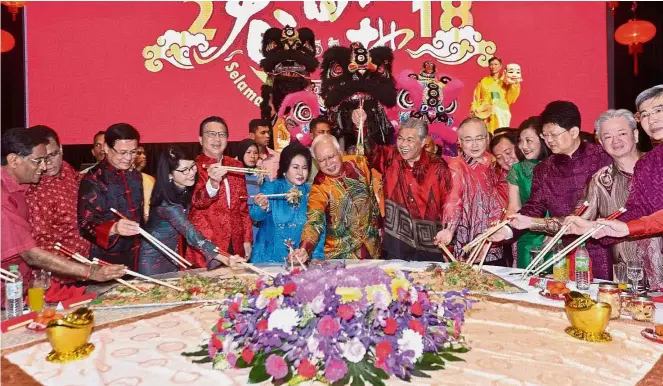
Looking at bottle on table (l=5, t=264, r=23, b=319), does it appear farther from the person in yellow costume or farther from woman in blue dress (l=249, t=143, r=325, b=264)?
the person in yellow costume

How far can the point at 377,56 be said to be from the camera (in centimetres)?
418

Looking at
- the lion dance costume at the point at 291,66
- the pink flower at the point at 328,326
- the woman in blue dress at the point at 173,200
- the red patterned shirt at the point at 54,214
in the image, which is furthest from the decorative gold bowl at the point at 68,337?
the lion dance costume at the point at 291,66

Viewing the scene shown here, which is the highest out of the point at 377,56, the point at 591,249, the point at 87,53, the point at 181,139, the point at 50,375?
the point at 87,53

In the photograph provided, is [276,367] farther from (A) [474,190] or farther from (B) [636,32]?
(B) [636,32]

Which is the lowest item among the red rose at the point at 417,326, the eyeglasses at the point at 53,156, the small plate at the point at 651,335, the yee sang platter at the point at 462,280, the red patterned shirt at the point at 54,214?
the small plate at the point at 651,335

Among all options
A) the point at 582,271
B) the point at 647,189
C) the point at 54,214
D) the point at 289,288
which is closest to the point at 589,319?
the point at 582,271

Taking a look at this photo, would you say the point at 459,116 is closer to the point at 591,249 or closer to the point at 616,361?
the point at 591,249

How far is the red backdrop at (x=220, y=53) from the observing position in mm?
5816

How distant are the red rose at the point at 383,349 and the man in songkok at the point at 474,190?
1.96 m

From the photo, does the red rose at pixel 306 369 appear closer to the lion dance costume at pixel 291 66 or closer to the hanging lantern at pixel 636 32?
the lion dance costume at pixel 291 66

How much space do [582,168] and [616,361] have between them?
159 cm

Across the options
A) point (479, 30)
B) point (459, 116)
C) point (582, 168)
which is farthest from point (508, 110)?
point (582, 168)

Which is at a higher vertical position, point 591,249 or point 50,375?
point 591,249

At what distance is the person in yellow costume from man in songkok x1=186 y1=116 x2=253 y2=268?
3.47 meters
